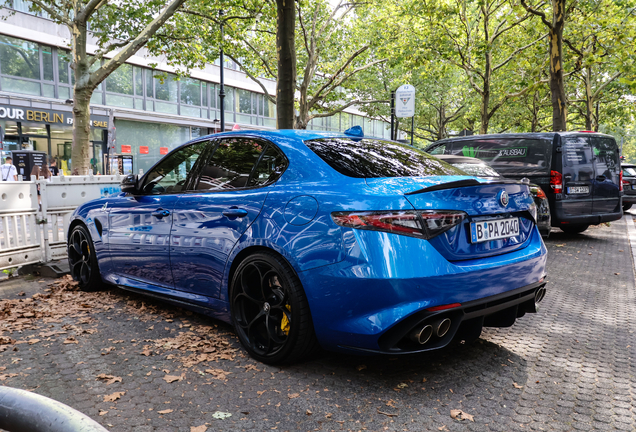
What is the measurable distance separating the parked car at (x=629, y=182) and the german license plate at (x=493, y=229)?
16830mm

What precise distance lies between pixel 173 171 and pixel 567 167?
24.7ft

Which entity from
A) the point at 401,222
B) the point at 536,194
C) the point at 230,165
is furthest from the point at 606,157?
the point at 401,222

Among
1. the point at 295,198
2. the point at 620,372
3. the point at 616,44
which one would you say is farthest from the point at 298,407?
the point at 616,44

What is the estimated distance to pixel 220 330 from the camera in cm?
408

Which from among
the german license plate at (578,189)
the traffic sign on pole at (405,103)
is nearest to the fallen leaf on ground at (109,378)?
the german license plate at (578,189)

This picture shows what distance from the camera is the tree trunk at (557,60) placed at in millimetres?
14062

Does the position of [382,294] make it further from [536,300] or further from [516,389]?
[536,300]

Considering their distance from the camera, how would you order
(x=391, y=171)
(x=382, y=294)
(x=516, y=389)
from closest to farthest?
(x=382, y=294) → (x=516, y=389) → (x=391, y=171)

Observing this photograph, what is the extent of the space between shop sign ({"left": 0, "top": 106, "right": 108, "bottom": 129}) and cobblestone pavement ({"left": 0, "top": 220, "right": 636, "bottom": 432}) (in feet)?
69.7

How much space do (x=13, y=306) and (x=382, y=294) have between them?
151 inches

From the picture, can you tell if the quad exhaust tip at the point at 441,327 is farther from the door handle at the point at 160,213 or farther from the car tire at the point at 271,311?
the door handle at the point at 160,213

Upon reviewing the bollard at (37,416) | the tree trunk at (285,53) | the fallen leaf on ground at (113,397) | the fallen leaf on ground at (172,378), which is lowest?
the fallen leaf on ground at (113,397)

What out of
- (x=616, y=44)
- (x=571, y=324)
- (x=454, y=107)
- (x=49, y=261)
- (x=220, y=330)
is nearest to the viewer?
(x=220, y=330)

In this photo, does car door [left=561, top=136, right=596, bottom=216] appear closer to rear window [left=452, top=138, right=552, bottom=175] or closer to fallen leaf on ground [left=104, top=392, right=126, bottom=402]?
rear window [left=452, top=138, right=552, bottom=175]
